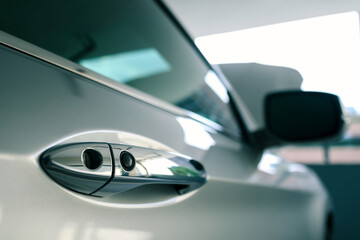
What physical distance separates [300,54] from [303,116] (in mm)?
7880

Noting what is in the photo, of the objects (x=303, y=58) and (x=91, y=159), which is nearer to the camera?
(x=91, y=159)

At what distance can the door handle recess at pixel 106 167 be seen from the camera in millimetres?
380

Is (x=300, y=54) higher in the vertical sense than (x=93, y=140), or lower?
higher

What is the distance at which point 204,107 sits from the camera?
991mm

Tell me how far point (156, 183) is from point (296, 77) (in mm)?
8038

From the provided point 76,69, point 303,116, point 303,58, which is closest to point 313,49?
point 303,58

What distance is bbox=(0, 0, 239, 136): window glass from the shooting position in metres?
0.56

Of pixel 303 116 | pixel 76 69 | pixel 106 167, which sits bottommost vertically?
pixel 106 167

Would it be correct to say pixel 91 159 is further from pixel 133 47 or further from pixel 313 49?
pixel 313 49

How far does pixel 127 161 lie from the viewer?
0.46m

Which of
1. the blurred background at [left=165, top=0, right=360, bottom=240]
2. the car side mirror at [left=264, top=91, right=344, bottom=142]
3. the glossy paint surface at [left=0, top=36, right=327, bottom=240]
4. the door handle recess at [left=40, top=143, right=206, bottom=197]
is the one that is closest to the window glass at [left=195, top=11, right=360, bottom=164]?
the blurred background at [left=165, top=0, right=360, bottom=240]

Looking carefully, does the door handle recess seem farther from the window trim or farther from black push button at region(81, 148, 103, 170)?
the window trim

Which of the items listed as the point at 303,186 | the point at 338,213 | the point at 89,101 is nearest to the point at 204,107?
the point at 89,101

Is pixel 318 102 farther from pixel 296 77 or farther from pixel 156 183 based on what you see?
pixel 296 77
